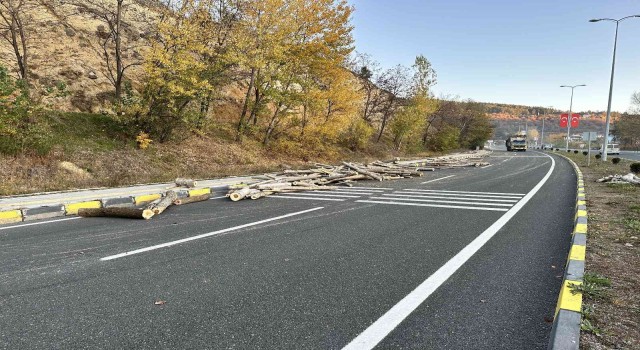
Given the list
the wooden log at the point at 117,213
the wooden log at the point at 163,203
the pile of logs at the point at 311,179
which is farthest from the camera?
the pile of logs at the point at 311,179

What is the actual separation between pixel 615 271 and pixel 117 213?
8612 millimetres

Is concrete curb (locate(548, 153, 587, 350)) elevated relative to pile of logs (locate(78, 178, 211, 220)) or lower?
elevated

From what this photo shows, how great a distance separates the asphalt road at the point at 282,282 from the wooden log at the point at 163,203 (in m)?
0.42

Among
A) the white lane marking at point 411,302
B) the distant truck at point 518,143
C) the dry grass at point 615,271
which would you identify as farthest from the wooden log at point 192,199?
the distant truck at point 518,143

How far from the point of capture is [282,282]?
4.16m

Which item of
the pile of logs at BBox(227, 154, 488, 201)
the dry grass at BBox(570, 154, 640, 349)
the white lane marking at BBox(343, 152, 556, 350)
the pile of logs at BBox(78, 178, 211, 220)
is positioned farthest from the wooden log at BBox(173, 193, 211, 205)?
the dry grass at BBox(570, 154, 640, 349)

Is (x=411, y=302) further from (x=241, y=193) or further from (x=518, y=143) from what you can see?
(x=518, y=143)

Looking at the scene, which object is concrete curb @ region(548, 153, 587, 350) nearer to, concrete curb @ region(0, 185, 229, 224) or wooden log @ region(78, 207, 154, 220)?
wooden log @ region(78, 207, 154, 220)

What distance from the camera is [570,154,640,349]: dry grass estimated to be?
281 cm

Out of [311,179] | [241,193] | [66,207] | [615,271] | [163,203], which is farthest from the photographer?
[311,179]

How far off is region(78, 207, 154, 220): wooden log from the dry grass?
297 inches

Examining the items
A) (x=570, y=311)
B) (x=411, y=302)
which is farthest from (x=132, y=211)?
(x=570, y=311)

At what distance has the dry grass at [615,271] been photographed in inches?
111

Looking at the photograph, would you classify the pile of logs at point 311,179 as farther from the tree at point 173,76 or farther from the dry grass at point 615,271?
the dry grass at point 615,271
